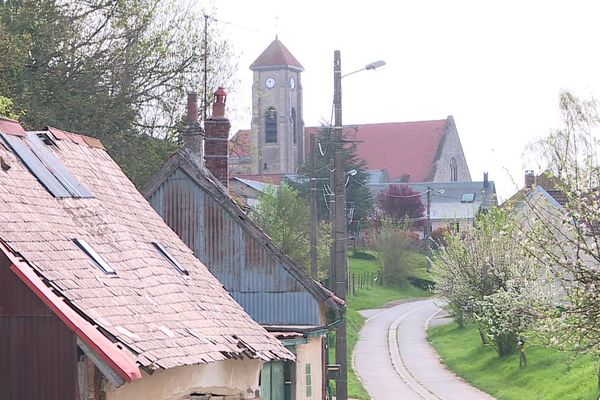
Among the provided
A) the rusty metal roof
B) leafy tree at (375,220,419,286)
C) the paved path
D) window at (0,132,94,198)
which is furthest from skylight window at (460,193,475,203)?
window at (0,132,94,198)

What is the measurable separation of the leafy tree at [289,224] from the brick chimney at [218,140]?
19.6 metres

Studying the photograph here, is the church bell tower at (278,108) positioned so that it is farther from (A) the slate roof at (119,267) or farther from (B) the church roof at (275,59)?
(A) the slate roof at (119,267)

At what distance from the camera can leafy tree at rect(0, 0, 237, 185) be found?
31497mm

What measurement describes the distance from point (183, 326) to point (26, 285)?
8.76ft

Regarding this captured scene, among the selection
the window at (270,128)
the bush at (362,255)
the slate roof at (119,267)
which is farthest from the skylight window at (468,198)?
the slate roof at (119,267)

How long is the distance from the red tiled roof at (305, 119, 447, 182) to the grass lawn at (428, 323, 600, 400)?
249 feet

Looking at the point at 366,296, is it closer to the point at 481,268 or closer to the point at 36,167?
the point at 481,268

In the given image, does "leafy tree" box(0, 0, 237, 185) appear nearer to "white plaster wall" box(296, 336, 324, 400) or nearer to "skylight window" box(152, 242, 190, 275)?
"white plaster wall" box(296, 336, 324, 400)

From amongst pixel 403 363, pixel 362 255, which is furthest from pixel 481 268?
pixel 362 255

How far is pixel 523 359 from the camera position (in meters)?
38.1

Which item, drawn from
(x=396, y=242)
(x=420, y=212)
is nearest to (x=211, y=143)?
(x=396, y=242)

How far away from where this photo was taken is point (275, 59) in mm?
115000

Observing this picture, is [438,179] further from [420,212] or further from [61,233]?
[61,233]

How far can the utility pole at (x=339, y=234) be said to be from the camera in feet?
79.6
